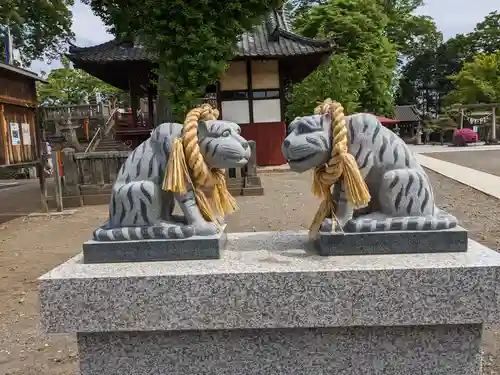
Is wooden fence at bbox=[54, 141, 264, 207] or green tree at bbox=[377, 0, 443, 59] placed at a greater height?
green tree at bbox=[377, 0, 443, 59]

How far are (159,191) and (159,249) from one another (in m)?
0.29

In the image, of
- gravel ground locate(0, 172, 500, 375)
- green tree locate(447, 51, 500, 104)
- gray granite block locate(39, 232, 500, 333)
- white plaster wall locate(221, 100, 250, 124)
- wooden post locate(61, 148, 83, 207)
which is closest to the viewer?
gray granite block locate(39, 232, 500, 333)

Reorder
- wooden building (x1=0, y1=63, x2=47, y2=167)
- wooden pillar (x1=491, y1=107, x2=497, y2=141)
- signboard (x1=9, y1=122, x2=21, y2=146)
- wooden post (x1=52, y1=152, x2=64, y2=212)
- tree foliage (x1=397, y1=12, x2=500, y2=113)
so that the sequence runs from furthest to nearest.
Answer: tree foliage (x1=397, y1=12, x2=500, y2=113), wooden pillar (x1=491, y1=107, x2=497, y2=141), wooden post (x1=52, y1=152, x2=64, y2=212), signboard (x1=9, y1=122, x2=21, y2=146), wooden building (x1=0, y1=63, x2=47, y2=167)

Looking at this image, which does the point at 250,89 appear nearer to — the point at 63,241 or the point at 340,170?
the point at 63,241

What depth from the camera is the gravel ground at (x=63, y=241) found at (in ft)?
11.1

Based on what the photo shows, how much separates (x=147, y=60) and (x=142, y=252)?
12.6 meters

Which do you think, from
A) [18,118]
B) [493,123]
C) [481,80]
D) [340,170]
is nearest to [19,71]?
[18,118]

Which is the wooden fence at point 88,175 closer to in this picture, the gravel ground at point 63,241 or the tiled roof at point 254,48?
the gravel ground at point 63,241

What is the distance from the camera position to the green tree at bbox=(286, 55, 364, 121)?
1844cm

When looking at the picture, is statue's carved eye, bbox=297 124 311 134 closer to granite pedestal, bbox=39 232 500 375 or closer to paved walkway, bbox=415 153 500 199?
granite pedestal, bbox=39 232 500 375

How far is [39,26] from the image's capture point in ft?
71.8

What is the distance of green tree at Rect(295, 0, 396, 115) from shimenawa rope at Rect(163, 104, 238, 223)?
2077 centimetres

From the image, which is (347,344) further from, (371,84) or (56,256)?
(371,84)

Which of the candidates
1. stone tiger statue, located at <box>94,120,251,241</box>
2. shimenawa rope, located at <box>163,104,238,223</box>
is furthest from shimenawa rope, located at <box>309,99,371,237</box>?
shimenawa rope, located at <box>163,104,238,223</box>
